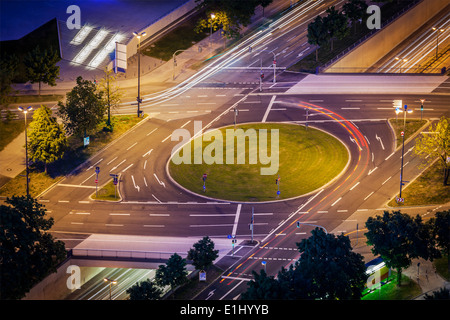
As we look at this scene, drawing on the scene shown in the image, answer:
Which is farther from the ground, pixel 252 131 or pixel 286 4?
pixel 286 4

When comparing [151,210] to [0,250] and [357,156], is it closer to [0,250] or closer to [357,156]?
[0,250]

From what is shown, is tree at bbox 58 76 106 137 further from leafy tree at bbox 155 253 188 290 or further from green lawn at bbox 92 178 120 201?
leafy tree at bbox 155 253 188 290

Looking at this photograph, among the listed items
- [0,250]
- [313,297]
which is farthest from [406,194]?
[0,250]

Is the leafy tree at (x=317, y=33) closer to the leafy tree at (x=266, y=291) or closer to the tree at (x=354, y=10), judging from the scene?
the tree at (x=354, y=10)

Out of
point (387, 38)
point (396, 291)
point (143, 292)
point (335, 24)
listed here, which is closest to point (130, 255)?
point (143, 292)
